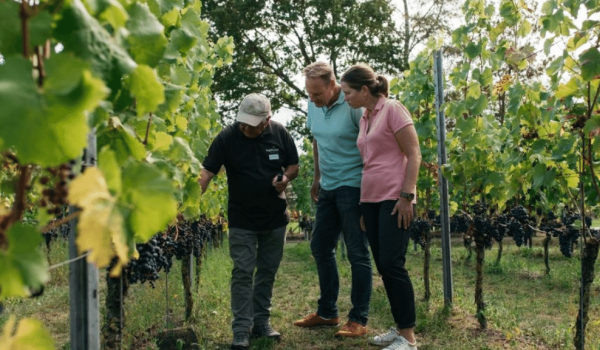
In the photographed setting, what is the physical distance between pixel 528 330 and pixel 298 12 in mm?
18293

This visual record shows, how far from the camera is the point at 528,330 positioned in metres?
5.14

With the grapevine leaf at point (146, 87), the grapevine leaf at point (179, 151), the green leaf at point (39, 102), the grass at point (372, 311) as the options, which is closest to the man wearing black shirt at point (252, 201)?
the grass at point (372, 311)

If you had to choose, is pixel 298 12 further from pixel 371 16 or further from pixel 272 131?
pixel 272 131

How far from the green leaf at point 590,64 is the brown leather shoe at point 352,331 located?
2.43 m

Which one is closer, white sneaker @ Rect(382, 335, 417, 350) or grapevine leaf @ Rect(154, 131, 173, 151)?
grapevine leaf @ Rect(154, 131, 173, 151)

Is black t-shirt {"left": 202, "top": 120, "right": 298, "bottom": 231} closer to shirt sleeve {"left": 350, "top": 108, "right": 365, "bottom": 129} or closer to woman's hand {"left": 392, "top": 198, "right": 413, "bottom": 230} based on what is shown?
shirt sleeve {"left": 350, "top": 108, "right": 365, "bottom": 129}

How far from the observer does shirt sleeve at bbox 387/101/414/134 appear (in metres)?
3.82

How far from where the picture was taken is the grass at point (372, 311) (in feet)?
15.1

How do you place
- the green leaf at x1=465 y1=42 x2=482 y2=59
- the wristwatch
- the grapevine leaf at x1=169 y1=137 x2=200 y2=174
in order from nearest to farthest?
the grapevine leaf at x1=169 y1=137 x2=200 y2=174 < the wristwatch < the green leaf at x1=465 y1=42 x2=482 y2=59

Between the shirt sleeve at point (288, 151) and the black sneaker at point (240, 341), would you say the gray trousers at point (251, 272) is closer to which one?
the black sneaker at point (240, 341)

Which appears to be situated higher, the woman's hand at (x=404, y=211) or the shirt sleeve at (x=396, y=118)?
the shirt sleeve at (x=396, y=118)

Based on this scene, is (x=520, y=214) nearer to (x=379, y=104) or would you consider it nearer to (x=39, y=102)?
(x=379, y=104)

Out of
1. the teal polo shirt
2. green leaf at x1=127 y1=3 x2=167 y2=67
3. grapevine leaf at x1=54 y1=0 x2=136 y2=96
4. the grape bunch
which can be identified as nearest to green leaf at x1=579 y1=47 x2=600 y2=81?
the teal polo shirt

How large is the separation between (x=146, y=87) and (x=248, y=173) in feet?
10.9
